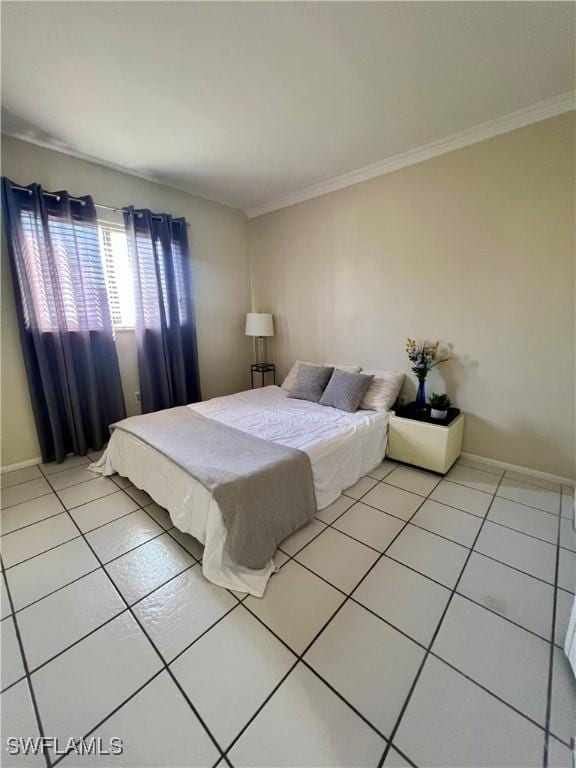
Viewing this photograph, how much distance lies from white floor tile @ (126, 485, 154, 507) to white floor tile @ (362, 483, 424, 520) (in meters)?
1.56

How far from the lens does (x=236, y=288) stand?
13.0ft

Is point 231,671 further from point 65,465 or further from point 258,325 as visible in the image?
point 258,325

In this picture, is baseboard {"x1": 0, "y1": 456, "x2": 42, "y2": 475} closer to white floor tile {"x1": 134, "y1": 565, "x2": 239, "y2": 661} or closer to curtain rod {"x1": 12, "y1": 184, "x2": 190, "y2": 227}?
white floor tile {"x1": 134, "y1": 565, "x2": 239, "y2": 661}

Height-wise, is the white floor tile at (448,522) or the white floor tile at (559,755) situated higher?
the white floor tile at (448,522)

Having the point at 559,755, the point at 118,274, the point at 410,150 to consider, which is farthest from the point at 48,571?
the point at 410,150

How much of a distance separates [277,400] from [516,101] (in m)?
2.81

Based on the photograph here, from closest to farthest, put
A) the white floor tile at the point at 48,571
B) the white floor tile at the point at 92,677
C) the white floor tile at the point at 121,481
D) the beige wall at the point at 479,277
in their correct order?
the white floor tile at the point at 92,677 → the white floor tile at the point at 48,571 → the beige wall at the point at 479,277 → the white floor tile at the point at 121,481

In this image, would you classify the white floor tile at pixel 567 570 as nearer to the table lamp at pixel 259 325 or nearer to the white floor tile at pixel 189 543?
the white floor tile at pixel 189 543

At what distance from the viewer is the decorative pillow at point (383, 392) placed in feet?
8.88

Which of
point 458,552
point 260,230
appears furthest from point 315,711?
point 260,230

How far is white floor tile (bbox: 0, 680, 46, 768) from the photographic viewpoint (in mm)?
896

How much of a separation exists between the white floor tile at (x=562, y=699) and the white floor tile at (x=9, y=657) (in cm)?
185

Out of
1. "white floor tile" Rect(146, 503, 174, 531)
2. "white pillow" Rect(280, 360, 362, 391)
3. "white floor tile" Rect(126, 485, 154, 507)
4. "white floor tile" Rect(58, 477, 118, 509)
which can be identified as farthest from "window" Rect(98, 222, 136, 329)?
"white floor tile" Rect(146, 503, 174, 531)

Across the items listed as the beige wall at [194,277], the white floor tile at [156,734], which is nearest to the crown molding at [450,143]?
the beige wall at [194,277]
